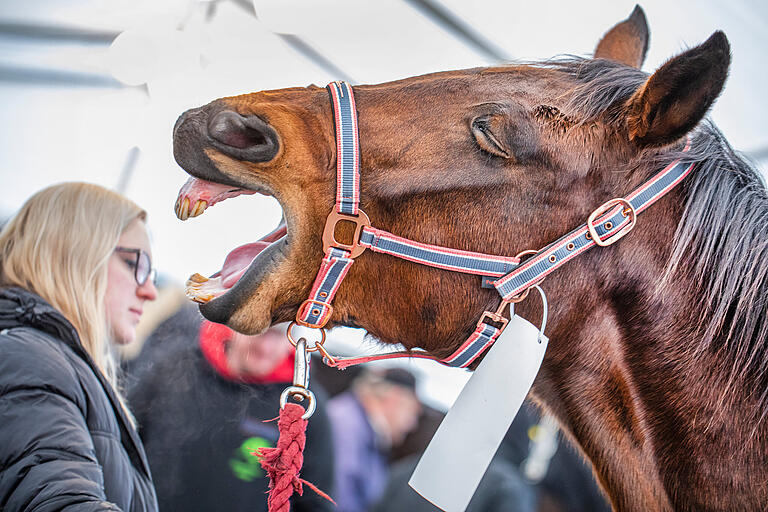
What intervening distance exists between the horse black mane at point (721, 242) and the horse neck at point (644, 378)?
0.03 meters

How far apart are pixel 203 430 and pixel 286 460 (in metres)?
1.81

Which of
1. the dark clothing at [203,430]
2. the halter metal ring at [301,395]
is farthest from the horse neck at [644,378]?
the dark clothing at [203,430]

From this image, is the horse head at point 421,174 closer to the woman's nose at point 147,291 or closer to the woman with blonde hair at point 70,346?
the woman with blonde hair at point 70,346

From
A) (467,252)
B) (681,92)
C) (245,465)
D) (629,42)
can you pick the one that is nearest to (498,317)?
(467,252)

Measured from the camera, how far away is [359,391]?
13.0 feet

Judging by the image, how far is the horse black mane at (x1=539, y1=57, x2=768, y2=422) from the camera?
4.14 ft

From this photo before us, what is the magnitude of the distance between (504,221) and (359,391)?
9.41 feet

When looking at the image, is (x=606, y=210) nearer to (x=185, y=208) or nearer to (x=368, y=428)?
(x=185, y=208)

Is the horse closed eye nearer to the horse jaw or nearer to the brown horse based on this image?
the brown horse

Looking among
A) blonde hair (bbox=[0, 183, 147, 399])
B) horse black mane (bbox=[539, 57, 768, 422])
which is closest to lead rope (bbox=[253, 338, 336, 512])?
horse black mane (bbox=[539, 57, 768, 422])

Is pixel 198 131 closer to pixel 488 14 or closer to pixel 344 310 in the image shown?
pixel 344 310

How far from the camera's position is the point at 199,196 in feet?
4.35

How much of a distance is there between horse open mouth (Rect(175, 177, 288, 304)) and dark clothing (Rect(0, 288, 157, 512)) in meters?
0.48

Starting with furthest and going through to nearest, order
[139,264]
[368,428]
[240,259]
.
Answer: [368,428] → [139,264] → [240,259]
